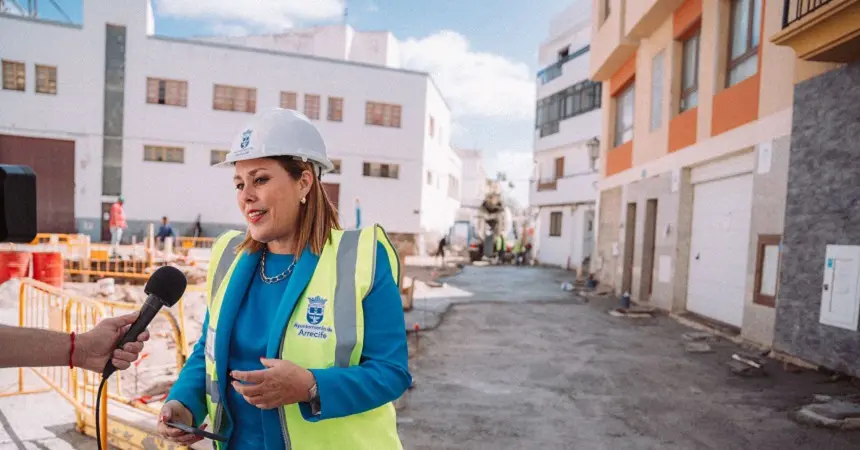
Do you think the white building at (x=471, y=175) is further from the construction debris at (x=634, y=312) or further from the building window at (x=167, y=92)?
the construction debris at (x=634, y=312)

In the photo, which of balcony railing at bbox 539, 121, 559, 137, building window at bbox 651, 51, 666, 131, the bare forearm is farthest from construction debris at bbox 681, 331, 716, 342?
balcony railing at bbox 539, 121, 559, 137

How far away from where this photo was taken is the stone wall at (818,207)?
19.0 feet

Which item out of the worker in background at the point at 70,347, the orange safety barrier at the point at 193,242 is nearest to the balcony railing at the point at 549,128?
the orange safety barrier at the point at 193,242

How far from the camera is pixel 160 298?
176cm

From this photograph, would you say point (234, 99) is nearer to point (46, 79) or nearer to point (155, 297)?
point (46, 79)

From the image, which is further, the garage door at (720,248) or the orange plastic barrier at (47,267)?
the orange plastic barrier at (47,267)

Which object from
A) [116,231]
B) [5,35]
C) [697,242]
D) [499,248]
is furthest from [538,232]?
[5,35]

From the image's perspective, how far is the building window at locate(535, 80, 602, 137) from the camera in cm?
2391

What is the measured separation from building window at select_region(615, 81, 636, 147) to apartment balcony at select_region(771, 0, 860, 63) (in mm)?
8091

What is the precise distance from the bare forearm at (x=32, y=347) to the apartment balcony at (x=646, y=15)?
12.1 meters

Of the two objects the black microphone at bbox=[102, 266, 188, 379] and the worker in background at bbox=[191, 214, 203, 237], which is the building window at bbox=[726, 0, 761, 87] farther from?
the worker in background at bbox=[191, 214, 203, 237]

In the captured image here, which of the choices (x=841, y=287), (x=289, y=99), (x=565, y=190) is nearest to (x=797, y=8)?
(x=841, y=287)

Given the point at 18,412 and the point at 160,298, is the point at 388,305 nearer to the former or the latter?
the point at 160,298

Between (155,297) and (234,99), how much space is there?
25.3m
